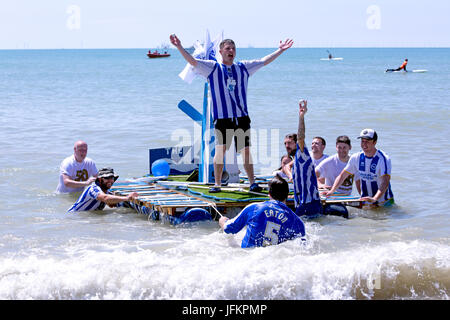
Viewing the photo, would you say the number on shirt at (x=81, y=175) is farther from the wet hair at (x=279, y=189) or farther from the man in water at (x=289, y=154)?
the wet hair at (x=279, y=189)

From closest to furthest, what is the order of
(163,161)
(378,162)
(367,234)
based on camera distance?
(367,234), (378,162), (163,161)

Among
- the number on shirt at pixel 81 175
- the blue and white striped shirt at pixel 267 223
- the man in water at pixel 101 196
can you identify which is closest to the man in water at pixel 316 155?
the man in water at pixel 101 196

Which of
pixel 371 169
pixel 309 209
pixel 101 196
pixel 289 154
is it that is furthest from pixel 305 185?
pixel 101 196

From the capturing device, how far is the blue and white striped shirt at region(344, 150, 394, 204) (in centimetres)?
930

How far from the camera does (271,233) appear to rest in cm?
688

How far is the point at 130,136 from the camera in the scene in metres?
19.6

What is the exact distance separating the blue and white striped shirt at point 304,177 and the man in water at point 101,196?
7.21ft

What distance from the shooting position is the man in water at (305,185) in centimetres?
884

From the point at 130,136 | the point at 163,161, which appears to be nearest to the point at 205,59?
the point at 163,161

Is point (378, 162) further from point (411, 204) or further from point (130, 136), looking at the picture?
point (130, 136)

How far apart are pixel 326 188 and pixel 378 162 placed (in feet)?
3.89

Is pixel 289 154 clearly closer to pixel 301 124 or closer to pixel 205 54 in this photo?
pixel 205 54

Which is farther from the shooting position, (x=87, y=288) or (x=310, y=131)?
(x=310, y=131)

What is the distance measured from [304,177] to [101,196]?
287cm
